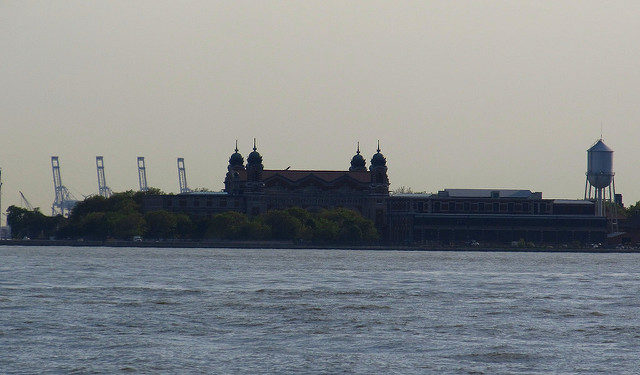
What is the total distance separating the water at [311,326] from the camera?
40250 mm

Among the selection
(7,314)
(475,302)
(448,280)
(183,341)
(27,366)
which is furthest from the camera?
(448,280)

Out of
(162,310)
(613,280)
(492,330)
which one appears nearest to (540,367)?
(492,330)

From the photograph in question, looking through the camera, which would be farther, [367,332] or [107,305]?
[107,305]

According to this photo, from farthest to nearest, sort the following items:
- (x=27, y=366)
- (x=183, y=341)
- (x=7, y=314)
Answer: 1. (x=7, y=314)
2. (x=183, y=341)
3. (x=27, y=366)

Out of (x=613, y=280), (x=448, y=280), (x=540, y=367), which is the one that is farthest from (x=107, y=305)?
(x=613, y=280)

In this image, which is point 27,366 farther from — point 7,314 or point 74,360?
point 7,314

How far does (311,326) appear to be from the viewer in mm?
50938

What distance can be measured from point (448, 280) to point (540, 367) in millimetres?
49556

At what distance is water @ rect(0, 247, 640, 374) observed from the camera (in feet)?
132

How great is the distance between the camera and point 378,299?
219ft

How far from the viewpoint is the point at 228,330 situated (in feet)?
160

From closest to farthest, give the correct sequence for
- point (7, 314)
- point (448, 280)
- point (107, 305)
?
point (7, 314) → point (107, 305) → point (448, 280)

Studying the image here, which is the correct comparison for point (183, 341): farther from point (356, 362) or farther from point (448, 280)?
point (448, 280)

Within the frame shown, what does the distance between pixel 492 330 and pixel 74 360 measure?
709 inches
